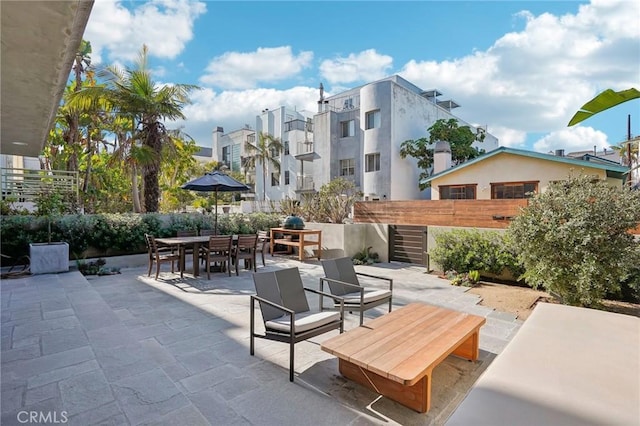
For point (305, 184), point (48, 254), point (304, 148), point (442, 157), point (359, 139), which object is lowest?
point (48, 254)

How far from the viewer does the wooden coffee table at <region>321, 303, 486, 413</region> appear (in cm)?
257

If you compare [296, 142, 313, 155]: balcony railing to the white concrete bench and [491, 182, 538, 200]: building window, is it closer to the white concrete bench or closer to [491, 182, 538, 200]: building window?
[491, 182, 538, 200]: building window

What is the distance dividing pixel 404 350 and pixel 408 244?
24.6 ft

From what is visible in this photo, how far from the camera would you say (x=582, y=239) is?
508 cm

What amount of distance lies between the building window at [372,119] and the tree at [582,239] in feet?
52.3

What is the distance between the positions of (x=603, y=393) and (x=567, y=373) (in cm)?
24

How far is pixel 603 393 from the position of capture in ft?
6.94

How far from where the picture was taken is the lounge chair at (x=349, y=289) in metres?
4.38

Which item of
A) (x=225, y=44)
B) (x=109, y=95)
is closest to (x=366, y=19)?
(x=225, y=44)

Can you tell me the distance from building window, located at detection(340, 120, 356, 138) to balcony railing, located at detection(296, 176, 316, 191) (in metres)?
4.56

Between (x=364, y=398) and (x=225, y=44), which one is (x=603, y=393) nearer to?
(x=364, y=398)

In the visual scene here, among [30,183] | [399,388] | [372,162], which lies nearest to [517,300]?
[399,388]

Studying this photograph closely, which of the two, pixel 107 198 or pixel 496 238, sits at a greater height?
pixel 107 198

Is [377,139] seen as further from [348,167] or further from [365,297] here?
[365,297]
